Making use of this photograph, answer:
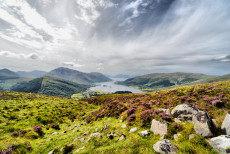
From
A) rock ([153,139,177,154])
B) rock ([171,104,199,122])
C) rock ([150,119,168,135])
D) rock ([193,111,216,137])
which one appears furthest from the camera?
rock ([171,104,199,122])

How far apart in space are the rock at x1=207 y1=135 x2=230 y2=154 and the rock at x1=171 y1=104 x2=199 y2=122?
2816mm

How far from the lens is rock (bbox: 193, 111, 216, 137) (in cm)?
654

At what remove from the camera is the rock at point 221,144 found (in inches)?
206

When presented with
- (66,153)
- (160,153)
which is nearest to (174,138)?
(160,153)

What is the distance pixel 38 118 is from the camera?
1838cm

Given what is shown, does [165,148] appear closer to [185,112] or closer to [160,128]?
[160,128]

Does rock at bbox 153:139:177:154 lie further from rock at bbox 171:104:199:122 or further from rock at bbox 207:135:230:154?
rock at bbox 171:104:199:122

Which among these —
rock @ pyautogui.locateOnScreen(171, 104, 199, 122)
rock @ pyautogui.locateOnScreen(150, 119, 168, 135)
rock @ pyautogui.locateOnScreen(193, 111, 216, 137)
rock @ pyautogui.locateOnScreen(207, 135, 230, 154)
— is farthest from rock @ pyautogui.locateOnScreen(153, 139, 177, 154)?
rock @ pyautogui.locateOnScreen(171, 104, 199, 122)

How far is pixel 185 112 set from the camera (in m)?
9.23

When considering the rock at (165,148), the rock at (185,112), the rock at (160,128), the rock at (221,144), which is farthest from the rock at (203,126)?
the rock at (165,148)

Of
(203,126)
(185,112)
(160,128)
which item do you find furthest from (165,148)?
(185,112)

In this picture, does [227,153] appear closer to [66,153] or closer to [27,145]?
[66,153]

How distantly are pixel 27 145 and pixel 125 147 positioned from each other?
12.1 meters

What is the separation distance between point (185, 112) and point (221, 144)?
3.82 m
